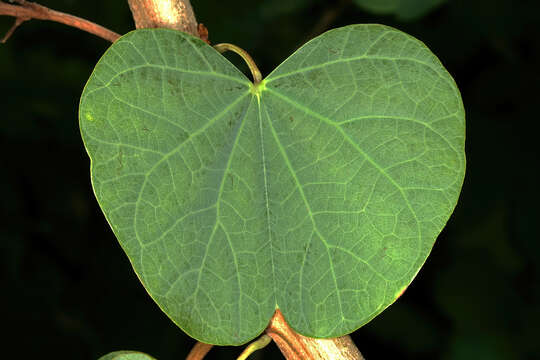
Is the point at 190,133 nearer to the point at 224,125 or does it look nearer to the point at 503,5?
the point at 224,125

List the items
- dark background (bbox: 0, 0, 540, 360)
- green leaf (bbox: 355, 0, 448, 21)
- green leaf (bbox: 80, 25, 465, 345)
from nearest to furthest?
1. green leaf (bbox: 80, 25, 465, 345)
2. green leaf (bbox: 355, 0, 448, 21)
3. dark background (bbox: 0, 0, 540, 360)

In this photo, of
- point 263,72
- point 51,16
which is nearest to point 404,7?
point 263,72

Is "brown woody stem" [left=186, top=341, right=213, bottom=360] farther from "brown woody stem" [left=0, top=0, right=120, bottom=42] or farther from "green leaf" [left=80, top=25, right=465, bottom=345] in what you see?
"brown woody stem" [left=0, top=0, right=120, bottom=42]

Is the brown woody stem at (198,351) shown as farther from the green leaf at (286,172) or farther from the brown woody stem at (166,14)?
the brown woody stem at (166,14)

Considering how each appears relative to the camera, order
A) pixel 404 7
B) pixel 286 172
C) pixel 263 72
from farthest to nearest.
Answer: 1. pixel 263 72
2. pixel 404 7
3. pixel 286 172

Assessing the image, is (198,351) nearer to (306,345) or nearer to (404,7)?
(306,345)

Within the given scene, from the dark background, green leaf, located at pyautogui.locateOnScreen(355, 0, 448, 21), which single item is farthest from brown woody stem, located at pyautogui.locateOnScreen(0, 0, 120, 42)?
the dark background
